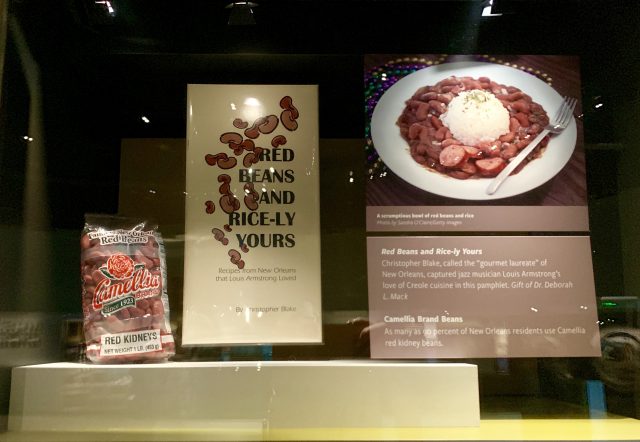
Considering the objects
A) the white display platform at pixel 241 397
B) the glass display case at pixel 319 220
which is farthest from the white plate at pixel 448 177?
the white display platform at pixel 241 397

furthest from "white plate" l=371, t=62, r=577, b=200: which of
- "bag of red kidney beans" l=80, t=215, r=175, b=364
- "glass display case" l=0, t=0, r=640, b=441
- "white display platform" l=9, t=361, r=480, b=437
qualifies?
"bag of red kidney beans" l=80, t=215, r=175, b=364

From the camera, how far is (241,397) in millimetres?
1193

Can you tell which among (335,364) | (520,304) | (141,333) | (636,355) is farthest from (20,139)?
(636,355)

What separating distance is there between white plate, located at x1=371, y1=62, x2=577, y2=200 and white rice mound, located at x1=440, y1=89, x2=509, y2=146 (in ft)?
0.21

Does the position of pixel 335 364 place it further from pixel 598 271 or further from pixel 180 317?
pixel 598 271

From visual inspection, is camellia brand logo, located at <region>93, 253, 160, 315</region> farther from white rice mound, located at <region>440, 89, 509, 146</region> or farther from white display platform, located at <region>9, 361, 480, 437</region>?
white rice mound, located at <region>440, 89, 509, 146</region>

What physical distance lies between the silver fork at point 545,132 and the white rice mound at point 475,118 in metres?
0.07

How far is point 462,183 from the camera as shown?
1331mm

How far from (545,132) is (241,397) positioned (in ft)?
2.96

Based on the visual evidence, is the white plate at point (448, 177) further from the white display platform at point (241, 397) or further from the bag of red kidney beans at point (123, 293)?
the bag of red kidney beans at point (123, 293)

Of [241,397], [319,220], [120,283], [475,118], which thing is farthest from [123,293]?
[475,118]

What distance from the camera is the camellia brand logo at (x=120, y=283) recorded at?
1266 mm

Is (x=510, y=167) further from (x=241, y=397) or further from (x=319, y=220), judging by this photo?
(x=241, y=397)

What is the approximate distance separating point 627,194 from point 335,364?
2.60 feet
